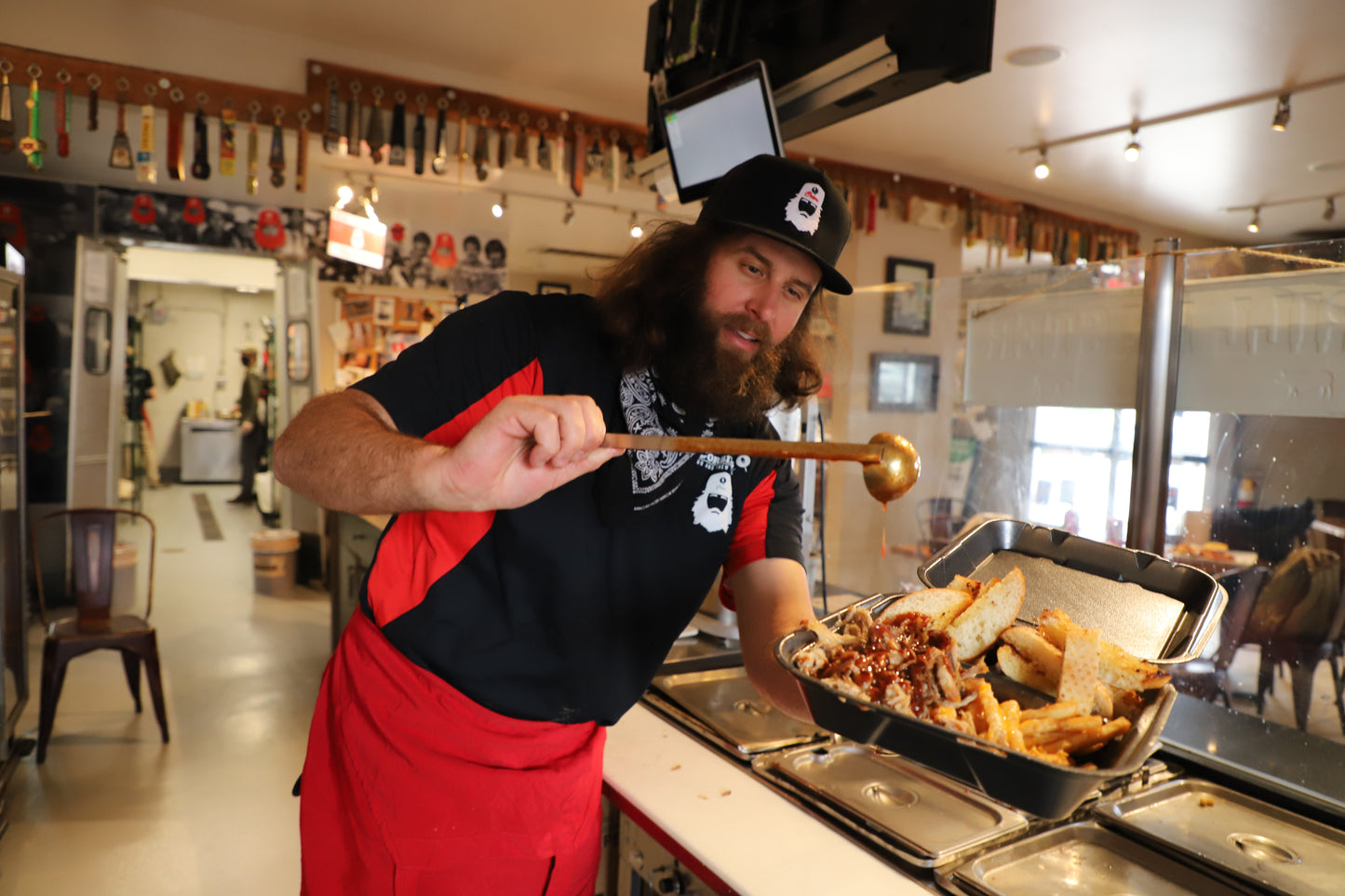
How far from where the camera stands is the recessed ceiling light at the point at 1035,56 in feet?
13.6

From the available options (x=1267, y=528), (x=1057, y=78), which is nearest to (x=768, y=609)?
(x=1267, y=528)

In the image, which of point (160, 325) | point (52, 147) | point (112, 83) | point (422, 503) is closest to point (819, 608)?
point (422, 503)

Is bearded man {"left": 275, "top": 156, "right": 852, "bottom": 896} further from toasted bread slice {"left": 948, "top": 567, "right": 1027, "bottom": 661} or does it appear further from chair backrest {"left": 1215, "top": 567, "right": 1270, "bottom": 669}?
chair backrest {"left": 1215, "top": 567, "right": 1270, "bottom": 669}

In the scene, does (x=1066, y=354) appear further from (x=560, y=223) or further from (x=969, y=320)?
(x=560, y=223)

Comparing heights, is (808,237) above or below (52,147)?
below

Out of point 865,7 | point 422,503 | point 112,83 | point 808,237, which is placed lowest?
point 422,503

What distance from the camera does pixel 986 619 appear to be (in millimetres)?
1039

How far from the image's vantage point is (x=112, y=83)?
3.96 meters

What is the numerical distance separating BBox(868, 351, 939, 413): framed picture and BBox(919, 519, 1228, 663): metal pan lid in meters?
1.39

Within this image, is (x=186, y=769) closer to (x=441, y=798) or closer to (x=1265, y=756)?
(x=441, y=798)

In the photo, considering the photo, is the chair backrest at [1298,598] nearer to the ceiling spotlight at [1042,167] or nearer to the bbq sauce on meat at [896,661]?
the bbq sauce on meat at [896,661]

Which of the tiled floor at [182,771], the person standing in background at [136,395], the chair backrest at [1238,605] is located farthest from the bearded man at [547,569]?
the person standing in background at [136,395]

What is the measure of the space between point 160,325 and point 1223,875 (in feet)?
44.1

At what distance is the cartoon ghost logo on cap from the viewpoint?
1.42 metres
